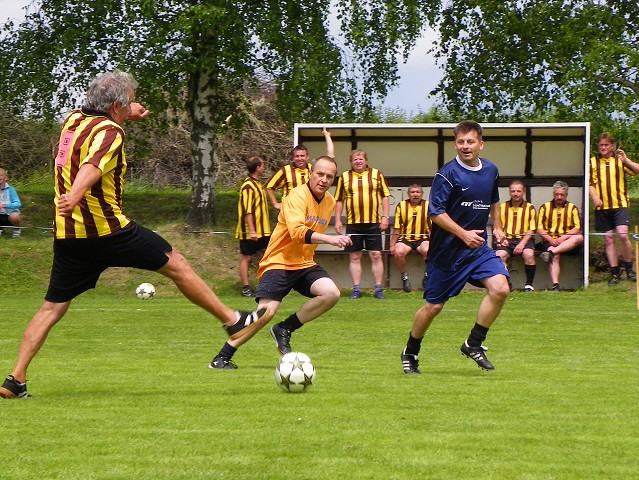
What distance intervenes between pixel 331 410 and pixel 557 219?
11.9m

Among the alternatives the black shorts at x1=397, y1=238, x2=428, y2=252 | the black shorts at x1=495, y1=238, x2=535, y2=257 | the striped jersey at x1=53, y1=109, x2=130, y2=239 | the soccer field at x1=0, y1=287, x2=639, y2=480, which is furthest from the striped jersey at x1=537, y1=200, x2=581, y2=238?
the striped jersey at x1=53, y1=109, x2=130, y2=239

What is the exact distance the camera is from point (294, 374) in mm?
7520

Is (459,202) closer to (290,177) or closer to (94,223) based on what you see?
(94,223)

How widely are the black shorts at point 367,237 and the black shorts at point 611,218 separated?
3205mm

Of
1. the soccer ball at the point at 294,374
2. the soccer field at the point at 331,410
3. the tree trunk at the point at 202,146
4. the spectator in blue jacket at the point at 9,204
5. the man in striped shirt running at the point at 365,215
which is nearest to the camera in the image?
the soccer field at the point at 331,410

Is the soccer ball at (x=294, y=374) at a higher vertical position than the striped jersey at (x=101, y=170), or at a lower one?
lower

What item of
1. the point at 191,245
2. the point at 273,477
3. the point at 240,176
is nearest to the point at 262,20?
the point at 191,245

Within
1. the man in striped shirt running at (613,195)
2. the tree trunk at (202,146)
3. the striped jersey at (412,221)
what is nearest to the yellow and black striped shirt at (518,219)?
the man in striped shirt running at (613,195)

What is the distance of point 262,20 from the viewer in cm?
1989

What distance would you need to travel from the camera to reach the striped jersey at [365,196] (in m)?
17.2

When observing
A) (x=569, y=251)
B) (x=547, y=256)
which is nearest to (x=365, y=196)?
(x=547, y=256)

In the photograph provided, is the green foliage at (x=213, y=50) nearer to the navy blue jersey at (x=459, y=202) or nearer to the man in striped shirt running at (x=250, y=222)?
the man in striped shirt running at (x=250, y=222)

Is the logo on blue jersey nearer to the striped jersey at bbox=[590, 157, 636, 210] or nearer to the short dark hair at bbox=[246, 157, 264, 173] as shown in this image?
the short dark hair at bbox=[246, 157, 264, 173]

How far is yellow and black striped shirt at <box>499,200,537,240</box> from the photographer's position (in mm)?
17859
